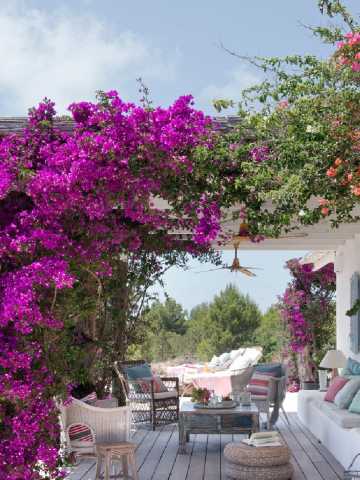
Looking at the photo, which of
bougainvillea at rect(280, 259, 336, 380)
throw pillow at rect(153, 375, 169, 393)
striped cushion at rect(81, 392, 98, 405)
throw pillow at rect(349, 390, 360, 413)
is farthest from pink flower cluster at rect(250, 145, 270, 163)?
bougainvillea at rect(280, 259, 336, 380)

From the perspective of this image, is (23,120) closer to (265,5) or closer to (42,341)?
(42,341)

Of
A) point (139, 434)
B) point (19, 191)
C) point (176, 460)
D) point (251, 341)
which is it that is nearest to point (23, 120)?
point (19, 191)

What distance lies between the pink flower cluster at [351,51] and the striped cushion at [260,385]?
20.1 ft

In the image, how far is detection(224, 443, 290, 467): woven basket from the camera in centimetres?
663

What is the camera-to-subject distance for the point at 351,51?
15.8 feet

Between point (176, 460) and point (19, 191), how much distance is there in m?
4.04

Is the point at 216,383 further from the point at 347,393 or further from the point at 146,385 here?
the point at 347,393

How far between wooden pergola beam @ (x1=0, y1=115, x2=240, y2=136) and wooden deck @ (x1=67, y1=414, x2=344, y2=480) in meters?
3.44

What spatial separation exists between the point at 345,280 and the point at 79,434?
6600mm

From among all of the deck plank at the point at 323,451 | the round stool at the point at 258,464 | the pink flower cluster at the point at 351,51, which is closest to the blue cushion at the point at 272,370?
the deck plank at the point at 323,451

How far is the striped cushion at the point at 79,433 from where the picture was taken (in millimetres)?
6637

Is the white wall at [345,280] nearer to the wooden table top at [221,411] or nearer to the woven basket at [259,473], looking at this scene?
the wooden table top at [221,411]

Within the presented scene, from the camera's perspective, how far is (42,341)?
213 inches

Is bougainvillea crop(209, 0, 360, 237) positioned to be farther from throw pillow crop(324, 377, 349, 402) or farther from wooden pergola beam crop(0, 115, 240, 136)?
throw pillow crop(324, 377, 349, 402)
